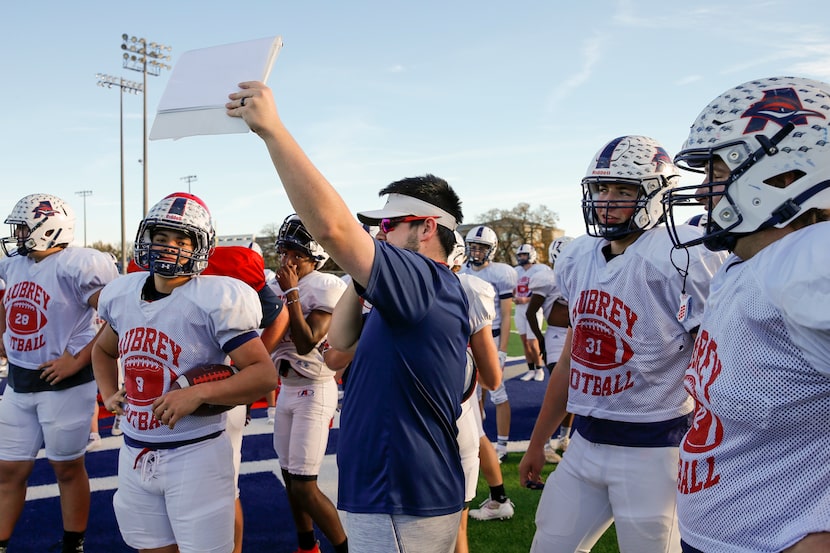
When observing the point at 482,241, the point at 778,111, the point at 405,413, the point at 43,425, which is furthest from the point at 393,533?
the point at 482,241

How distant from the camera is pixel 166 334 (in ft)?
9.70

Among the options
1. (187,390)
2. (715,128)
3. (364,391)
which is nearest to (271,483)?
(187,390)

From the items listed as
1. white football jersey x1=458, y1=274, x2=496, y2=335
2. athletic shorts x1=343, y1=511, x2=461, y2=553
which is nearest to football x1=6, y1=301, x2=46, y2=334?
white football jersey x1=458, y1=274, x2=496, y2=335

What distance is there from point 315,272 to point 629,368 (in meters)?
2.61

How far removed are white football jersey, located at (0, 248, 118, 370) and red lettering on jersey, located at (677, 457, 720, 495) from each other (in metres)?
3.94

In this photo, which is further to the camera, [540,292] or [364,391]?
[540,292]

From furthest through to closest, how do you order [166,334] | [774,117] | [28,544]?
[28,544]
[166,334]
[774,117]

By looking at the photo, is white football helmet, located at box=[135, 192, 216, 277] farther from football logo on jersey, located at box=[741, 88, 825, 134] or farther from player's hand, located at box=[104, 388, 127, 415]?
football logo on jersey, located at box=[741, 88, 825, 134]

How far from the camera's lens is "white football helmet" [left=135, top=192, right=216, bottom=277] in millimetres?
3010

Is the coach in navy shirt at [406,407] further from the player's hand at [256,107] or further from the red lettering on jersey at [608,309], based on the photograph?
the red lettering on jersey at [608,309]

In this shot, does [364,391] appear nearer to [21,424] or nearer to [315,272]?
[315,272]

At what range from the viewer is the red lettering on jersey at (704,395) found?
1732 millimetres

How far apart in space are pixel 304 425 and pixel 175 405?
A: 59.8 inches

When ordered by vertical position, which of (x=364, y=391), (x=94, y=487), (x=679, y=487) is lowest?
(x=94, y=487)
